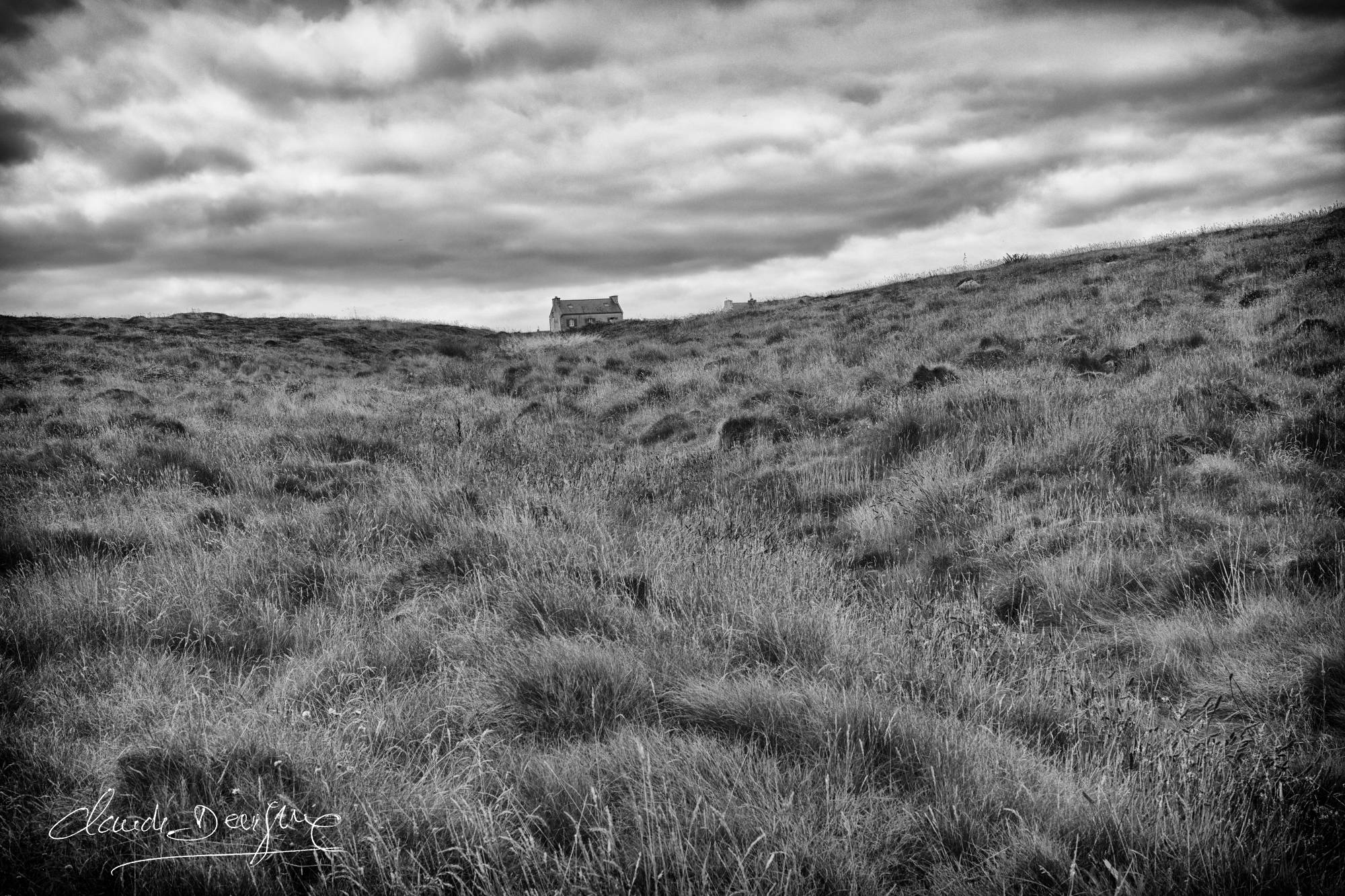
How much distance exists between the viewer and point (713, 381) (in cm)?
1359

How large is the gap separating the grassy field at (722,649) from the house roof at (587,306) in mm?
79477

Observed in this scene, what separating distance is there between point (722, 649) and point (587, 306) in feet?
289

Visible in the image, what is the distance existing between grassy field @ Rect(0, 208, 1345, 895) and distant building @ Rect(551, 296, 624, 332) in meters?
78.0

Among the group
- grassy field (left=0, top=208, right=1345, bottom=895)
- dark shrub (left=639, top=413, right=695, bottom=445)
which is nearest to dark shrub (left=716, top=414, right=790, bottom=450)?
grassy field (left=0, top=208, right=1345, bottom=895)

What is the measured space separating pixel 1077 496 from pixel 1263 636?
6.82ft

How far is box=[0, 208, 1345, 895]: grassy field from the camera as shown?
72.7 inches

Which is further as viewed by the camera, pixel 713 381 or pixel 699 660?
pixel 713 381

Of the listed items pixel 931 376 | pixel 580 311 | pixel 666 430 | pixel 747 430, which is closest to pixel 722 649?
pixel 747 430

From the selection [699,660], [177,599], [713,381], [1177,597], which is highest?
[713,381]

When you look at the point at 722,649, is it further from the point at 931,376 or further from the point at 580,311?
the point at 580,311

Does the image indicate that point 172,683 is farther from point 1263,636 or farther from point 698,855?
point 1263,636

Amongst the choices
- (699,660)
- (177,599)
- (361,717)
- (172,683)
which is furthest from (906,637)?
(177,599)

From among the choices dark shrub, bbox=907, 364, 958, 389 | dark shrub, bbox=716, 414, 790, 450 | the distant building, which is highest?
the distant building

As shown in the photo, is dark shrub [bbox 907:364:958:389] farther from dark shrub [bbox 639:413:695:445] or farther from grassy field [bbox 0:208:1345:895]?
dark shrub [bbox 639:413:695:445]
